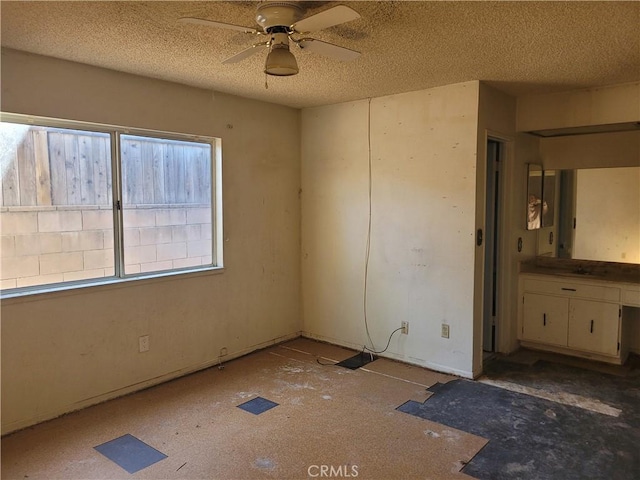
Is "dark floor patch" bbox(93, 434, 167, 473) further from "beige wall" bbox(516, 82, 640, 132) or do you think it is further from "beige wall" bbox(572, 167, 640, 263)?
"beige wall" bbox(572, 167, 640, 263)

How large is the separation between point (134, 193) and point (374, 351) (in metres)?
2.50

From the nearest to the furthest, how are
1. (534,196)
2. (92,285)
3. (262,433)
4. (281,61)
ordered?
(281,61)
(262,433)
(92,285)
(534,196)

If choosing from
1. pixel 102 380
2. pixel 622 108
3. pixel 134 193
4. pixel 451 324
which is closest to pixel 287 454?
pixel 102 380

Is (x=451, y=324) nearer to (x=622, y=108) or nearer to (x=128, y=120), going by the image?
(x=622, y=108)

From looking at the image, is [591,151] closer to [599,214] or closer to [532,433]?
[599,214]

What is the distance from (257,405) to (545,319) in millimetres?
2762

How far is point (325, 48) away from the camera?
2340 mm

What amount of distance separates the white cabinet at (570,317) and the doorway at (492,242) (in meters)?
0.29

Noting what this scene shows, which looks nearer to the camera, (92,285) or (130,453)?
(130,453)

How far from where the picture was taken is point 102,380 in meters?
3.35

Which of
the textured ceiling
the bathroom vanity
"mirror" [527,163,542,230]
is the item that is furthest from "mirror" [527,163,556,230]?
the textured ceiling

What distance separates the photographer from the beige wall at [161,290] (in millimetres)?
2967

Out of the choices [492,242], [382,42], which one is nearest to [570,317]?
[492,242]

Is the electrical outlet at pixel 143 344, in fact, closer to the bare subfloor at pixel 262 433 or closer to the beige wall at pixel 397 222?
the bare subfloor at pixel 262 433
